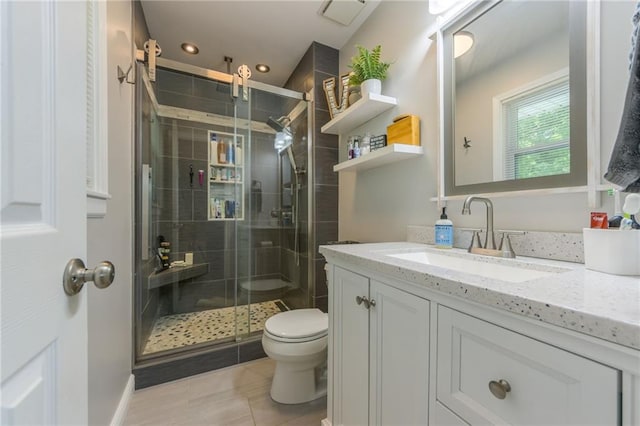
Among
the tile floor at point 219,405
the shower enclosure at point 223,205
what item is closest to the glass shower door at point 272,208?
the shower enclosure at point 223,205

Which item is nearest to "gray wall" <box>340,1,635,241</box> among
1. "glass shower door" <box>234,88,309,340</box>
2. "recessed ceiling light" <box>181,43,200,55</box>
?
"glass shower door" <box>234,88,309,340</box>

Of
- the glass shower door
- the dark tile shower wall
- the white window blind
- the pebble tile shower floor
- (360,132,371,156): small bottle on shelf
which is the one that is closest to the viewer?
the white window blind

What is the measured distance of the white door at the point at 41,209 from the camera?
1.09ft

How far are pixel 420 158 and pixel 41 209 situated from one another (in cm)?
145

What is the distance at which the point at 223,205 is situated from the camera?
8.44 ft

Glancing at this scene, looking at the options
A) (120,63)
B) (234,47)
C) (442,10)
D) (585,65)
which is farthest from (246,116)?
(585,65)

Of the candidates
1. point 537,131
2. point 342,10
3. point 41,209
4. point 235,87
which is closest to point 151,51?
point 235,87

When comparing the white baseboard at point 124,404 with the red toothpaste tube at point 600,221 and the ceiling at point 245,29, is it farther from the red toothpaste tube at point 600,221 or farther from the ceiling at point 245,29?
the ceiling at point 245,29

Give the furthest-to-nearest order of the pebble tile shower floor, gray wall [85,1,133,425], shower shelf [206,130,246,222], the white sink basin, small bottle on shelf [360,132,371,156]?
1. shower shelf [206,130,246,222]
2. the pebble tile shower floor
3. small bottle on shelf [360,132,371,156]
4. gray wall [85,1,133,425]
5. the white sink basin

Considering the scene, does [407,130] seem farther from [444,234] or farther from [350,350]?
[350,350]

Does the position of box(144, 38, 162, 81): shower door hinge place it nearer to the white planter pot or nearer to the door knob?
the white planter pot

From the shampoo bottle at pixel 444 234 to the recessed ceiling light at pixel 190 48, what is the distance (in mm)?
2410

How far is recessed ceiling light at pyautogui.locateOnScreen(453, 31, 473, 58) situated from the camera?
1213mm

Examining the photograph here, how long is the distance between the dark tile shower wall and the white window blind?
4.38 feet
